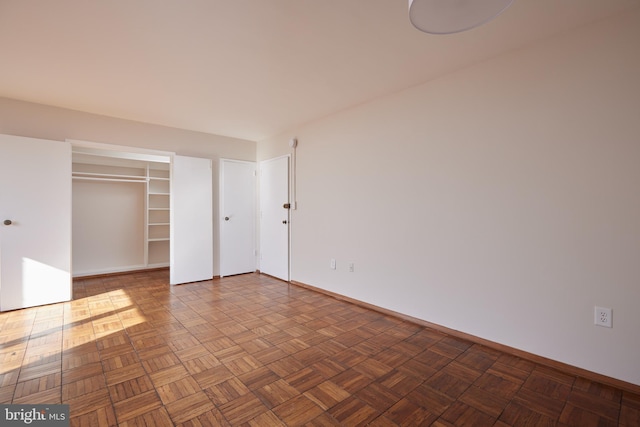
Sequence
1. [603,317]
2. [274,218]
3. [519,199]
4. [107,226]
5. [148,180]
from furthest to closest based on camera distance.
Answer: [148,180] < [107,226] < [274,218] < [519,199] < [603,317]

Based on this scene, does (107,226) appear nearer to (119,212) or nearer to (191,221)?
(119,212)

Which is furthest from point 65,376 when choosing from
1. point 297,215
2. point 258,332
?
point 297,215

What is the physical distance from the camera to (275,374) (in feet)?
6.46

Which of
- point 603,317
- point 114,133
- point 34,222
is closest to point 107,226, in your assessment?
point 34,222

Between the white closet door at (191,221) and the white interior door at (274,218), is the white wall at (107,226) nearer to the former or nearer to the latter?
the white closet door at (191,221)

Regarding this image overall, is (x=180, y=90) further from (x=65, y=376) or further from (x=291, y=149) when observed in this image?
(x=65, y=376)

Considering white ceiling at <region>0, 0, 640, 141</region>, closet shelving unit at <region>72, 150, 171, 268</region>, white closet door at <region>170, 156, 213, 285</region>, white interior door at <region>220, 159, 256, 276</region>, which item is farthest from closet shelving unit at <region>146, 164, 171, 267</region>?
white ceiling at <region>0, 0, 640, 141</region>

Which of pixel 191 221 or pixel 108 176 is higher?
pixel 108 176

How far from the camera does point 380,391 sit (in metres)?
1.79

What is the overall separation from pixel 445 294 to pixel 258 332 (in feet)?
5.72

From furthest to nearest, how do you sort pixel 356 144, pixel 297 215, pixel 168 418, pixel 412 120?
pixel 297 215 < pixel 356 144 < pixel 412 120 < pixel 168 418

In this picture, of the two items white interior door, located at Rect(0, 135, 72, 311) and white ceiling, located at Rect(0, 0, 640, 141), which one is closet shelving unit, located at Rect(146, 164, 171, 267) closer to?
white interior door, located at Rect(0, 135, 72, 311)

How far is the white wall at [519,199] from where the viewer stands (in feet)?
6.05
